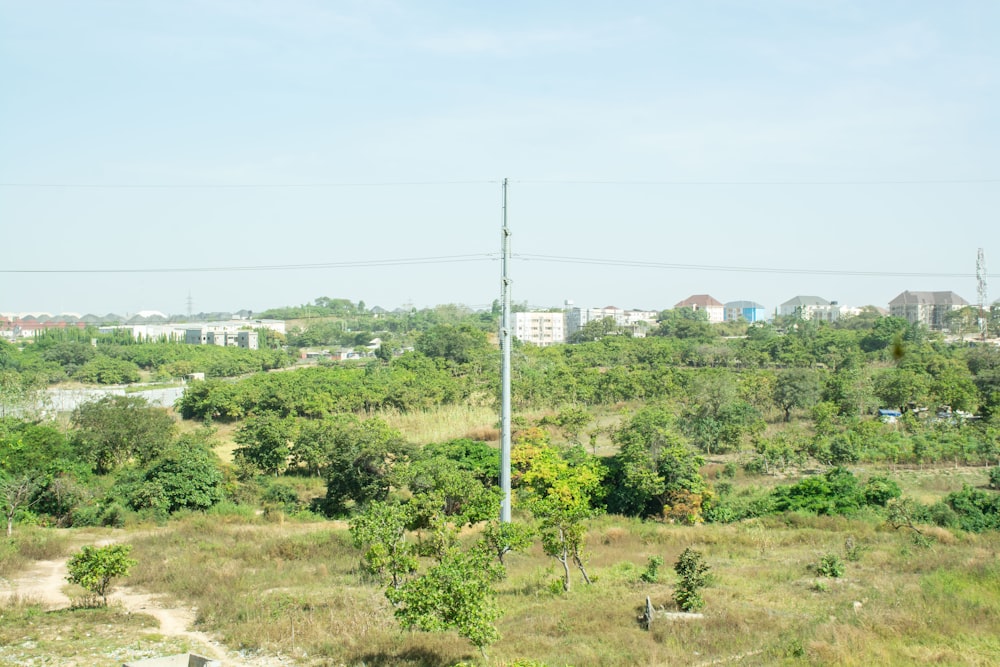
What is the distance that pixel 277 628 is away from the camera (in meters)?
9.58

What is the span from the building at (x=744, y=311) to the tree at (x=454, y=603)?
362 ft

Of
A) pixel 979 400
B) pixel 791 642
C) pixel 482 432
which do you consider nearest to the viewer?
pixel 791 642

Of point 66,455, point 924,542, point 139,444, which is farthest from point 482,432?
point 924,542

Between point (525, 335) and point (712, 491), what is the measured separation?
190 feet

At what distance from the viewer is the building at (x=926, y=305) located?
2878 inches

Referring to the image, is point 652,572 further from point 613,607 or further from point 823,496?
point 823,496

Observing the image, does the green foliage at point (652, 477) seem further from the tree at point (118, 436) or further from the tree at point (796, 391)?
the tree at point (118, 436)

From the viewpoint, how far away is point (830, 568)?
453 inches

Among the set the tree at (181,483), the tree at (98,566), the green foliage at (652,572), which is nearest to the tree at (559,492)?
the green foliage at (652,572)

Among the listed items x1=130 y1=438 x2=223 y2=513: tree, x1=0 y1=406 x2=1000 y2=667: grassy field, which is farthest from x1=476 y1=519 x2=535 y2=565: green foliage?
x1=130 y1=438 x2=223 y2=513: tree

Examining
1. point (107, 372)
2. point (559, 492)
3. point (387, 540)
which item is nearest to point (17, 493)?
point (387, 540)

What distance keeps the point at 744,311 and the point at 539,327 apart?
51.4 m

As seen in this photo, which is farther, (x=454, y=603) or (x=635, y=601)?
(x=635, y=601)

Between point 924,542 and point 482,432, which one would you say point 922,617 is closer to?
point 924,542
